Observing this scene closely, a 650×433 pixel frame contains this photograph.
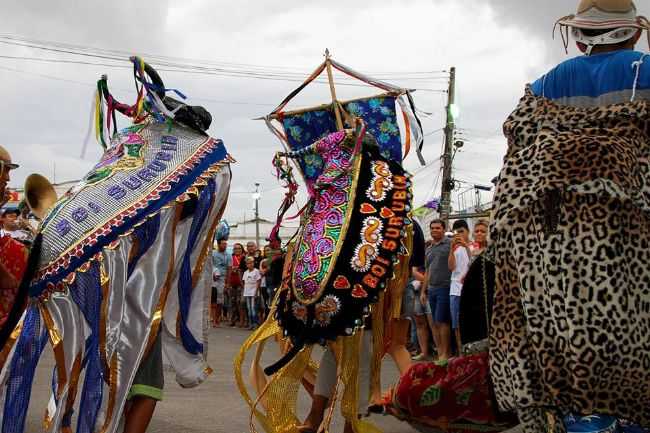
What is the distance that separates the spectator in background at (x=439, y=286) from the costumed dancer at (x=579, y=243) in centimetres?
617

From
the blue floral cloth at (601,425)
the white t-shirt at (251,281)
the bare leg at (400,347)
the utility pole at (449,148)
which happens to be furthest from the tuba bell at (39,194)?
the utility pole at (449,148)

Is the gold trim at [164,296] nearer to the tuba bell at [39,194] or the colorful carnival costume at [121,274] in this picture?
the colorful carnival costume at [121,274]

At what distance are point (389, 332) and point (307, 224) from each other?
0.86 meters

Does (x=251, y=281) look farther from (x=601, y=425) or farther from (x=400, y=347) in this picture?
(x=601, y=425)

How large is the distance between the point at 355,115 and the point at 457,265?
426 centimetres

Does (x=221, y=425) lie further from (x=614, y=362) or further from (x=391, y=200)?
(x=614, y=362)

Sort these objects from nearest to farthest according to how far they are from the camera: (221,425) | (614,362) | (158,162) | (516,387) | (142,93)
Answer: (614,362) < (516,387) < (158,162) < (142,93) < (221,425)

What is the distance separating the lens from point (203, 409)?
627 cm

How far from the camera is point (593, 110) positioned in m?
3.33

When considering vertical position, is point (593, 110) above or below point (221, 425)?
above

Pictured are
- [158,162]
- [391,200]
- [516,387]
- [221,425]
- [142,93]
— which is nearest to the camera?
[516,387]

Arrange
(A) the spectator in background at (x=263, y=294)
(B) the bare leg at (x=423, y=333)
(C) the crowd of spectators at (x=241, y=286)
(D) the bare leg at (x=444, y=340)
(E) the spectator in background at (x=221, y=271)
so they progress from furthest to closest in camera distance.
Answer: (E) the spectator in background at (x=221, y=271) < (C) the crowd of spectators at (x=241, y=286) < (A) the spectator in background at (x=263, y=294) < (B) the bare leg at (x=423, y=333) < (D) the bare leg at (x=444, y=340)

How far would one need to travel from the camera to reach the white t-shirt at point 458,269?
9.22m

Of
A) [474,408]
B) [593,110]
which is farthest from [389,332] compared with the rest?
[593,110]
